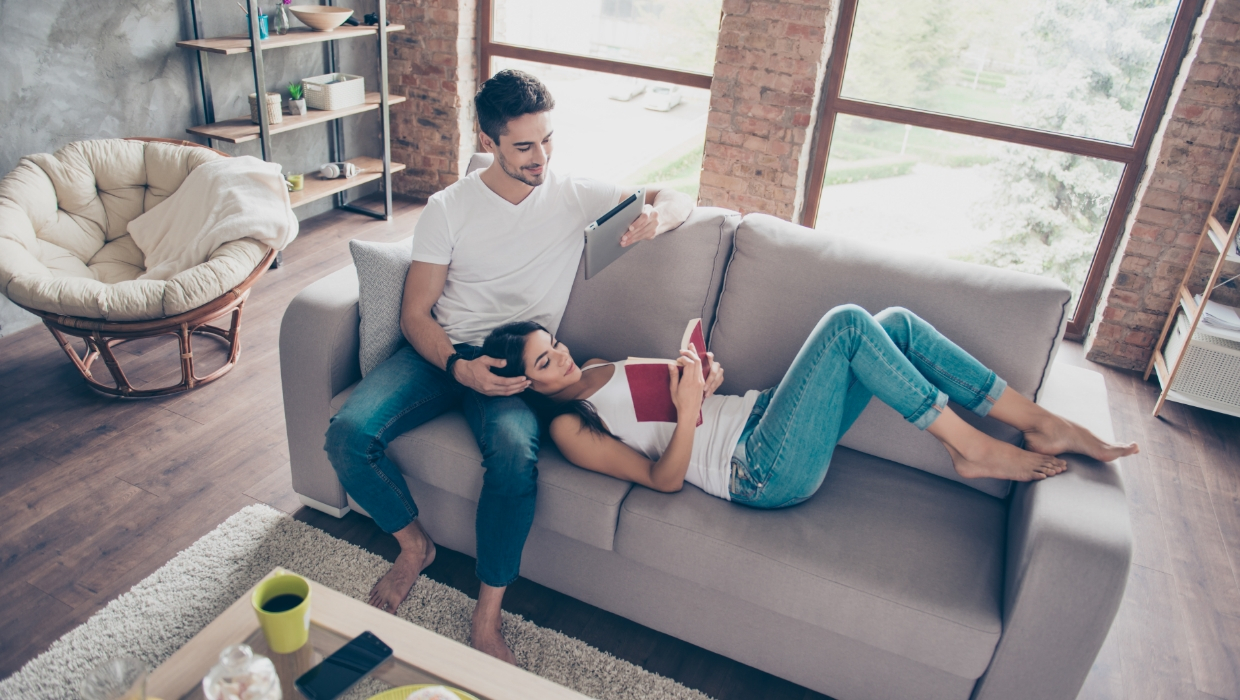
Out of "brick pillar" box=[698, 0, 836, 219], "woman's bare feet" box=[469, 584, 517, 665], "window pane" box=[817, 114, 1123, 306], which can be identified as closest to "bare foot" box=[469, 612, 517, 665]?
"woman's bare feet" box=[469, 584, 517, 665]

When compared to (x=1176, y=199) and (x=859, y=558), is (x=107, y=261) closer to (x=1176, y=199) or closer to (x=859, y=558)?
(x=859, y=558)

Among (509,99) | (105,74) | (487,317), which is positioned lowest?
(487,317)

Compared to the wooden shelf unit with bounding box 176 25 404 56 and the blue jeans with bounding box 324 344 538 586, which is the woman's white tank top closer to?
the blue jeans with bounding box 324 344 538 586

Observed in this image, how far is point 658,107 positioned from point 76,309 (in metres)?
2.88

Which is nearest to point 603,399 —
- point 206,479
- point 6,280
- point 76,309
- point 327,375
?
point 327,375

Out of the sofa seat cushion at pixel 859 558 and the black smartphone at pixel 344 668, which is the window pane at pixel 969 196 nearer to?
the sofa seat cushion at pixel 859 558

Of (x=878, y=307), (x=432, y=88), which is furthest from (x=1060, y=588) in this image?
(x=432, y=88)

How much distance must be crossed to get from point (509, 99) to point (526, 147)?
122 millimetres

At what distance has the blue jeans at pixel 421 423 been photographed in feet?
5.49

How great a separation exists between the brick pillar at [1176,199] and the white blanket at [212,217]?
11.3ft

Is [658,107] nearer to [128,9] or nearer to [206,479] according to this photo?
[128,9]

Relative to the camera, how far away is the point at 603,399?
5.82ft

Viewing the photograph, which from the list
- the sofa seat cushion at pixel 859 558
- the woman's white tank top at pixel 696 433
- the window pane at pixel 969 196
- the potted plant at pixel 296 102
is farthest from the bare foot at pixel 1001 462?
the potted plant at pixel 296 102

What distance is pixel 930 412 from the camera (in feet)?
5.33
